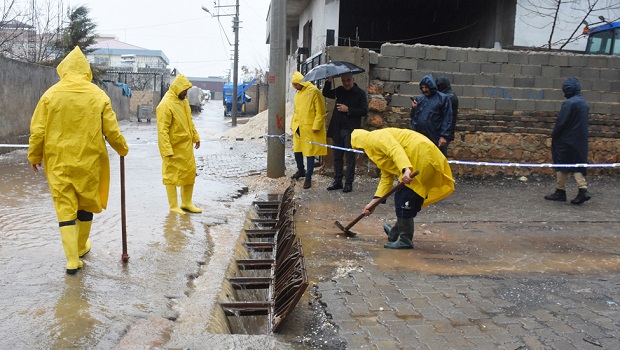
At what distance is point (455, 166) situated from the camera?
32.4 feet

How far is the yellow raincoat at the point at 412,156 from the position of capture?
5383 millimetres

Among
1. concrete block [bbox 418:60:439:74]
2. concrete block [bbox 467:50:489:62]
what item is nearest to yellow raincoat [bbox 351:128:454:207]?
concrete block [bbox 418:60:439:74]

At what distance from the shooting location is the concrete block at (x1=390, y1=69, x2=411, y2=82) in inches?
377

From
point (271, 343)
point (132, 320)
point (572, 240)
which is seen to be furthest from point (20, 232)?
point (572, 240)

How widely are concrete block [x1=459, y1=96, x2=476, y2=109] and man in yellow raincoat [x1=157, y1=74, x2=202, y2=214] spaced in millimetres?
4847

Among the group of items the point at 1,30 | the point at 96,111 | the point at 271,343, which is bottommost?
the point at 271,343

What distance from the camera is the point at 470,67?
975cm

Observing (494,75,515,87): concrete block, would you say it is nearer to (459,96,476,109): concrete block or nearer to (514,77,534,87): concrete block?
(514,77,534,87): concrete block

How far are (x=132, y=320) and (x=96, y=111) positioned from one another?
70.9 inches

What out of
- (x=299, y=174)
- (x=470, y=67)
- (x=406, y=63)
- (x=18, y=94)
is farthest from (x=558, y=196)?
(x=18, y=94)

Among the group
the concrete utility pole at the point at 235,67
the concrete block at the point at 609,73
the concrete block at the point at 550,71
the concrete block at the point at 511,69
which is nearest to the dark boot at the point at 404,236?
the concrete block at the point at 511,69

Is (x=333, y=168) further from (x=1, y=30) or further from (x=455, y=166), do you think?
(x=1, y=30)

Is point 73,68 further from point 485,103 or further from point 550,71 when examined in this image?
point 550,71

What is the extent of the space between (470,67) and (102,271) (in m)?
7.07
